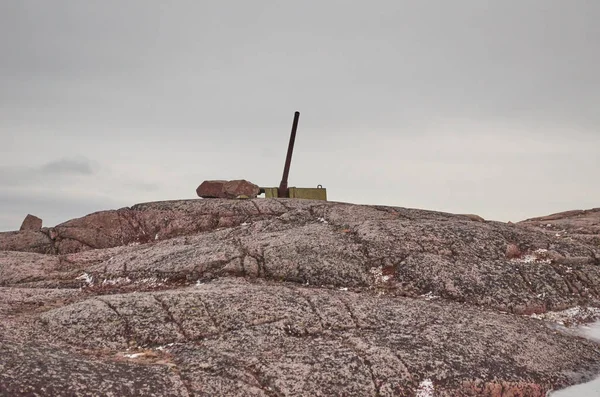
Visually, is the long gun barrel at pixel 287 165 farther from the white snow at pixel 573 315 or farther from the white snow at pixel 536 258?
the white snow at pixel 573 315

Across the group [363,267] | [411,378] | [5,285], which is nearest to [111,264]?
[5,285]

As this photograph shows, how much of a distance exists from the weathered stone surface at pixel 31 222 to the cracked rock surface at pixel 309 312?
6477 millimetres

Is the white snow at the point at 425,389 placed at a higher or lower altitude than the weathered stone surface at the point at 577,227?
lower

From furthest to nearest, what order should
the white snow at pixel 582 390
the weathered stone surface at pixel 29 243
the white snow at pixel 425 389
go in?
1. the weathered stone surface at pixel 29 243
2. the white snow at pixel 582 390
3. the white snow at pixel 425 389

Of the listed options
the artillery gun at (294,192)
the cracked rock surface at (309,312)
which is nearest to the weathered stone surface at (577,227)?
the cracked rock surface at (309,312)

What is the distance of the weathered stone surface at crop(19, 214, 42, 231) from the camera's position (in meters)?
26.0

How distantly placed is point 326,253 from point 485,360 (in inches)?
248

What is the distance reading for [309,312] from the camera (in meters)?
12.2

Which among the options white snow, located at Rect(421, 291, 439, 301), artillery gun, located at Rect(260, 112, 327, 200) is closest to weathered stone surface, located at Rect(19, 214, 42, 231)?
artillery gun, located at Rect(260, 112, 327, 200)

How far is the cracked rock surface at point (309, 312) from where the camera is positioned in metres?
9.50

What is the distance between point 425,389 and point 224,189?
1939cm

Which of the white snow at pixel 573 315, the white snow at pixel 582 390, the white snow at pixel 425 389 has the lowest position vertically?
the white snow at pixel 582 390

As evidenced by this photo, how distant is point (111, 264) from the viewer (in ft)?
57.4

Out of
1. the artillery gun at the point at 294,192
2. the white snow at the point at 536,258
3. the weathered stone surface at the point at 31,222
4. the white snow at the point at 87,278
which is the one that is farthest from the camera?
the artillery gun at the point at 294,192
